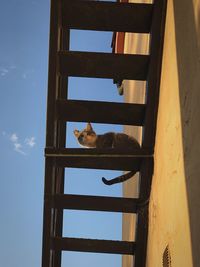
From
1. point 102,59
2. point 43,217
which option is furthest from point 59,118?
point 43,217

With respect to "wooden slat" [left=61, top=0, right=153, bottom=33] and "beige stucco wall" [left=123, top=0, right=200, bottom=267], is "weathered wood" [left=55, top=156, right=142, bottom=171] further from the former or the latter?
"wooden slat" [left=61, top=0, right=153, bottom=33]

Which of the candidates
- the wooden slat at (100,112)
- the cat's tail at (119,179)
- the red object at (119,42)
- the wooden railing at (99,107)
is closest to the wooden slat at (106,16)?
the wooden railing at (99,107)

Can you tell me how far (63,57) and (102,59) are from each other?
334mm

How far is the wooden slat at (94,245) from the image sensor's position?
432 cm

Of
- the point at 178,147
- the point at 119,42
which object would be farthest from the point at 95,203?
the point at 119,42

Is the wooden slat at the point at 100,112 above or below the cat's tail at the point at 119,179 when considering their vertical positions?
above

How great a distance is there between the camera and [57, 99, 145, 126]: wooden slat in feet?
12.9

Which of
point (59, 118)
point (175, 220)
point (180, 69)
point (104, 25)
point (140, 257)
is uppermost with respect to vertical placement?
point (104, 25)

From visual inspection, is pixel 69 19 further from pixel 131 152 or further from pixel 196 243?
pixel 196 243

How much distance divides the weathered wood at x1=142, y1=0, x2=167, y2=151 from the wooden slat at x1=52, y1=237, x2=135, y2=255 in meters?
1.08

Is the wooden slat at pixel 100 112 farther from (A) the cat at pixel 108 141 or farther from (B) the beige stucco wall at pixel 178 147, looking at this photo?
(A) the cat at pixel 108 141

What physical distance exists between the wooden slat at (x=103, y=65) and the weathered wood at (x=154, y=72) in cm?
9

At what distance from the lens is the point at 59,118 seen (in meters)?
4.07

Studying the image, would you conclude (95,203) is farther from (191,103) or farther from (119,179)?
(191,103)
